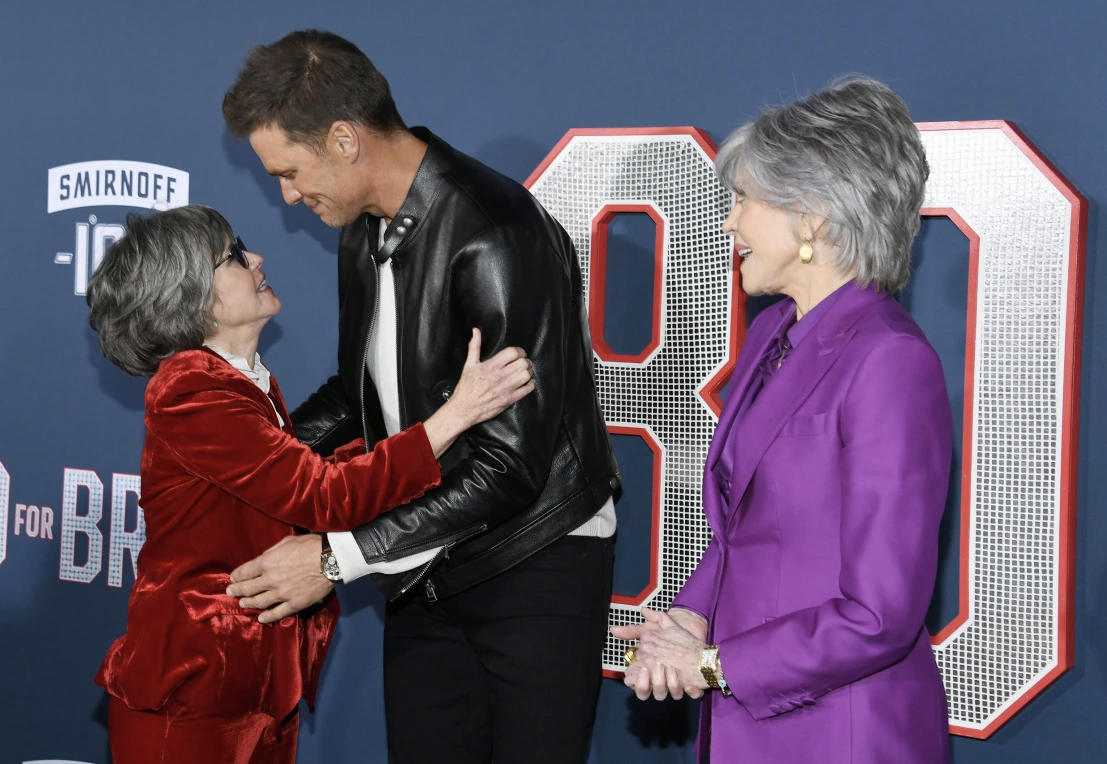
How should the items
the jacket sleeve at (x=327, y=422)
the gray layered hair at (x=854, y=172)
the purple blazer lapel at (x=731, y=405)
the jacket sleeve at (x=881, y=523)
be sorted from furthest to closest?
1. the jacket sleeve at (x=327, y=422)
2. the purple blazer lapel at (x=731, y=405)
3. the gray layered hair at (x=854, y=172)
4. the jacket sleeve at (x=881, y=523)

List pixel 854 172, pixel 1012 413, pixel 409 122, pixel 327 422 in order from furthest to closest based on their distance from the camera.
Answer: pixel 409 122
pixel 327 422
pixel 1012 413
pixel 854 172

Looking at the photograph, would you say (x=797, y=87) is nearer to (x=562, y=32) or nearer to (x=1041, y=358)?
(x=562, y=32)

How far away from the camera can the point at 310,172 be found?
1.70 meters

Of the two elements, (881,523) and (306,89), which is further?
(306,89)

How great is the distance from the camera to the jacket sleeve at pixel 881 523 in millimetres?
1218

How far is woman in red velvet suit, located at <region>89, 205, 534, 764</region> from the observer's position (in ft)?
5.41

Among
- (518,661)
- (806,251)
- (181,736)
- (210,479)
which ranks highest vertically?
(806,251)

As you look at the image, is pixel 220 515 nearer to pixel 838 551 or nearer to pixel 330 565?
pixel 330 565

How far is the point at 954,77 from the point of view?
1.94 m

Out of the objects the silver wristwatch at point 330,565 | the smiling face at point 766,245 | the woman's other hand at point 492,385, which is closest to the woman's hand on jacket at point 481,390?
the woman's other hand at point 492,385

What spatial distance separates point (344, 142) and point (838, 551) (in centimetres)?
93

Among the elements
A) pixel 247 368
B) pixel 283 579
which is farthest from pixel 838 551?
pixel 247 368

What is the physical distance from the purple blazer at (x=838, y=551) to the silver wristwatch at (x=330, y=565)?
1.88 feet

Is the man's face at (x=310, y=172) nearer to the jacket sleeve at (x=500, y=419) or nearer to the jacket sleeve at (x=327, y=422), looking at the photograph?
the jacket sleeve at (x=500, y=419)
